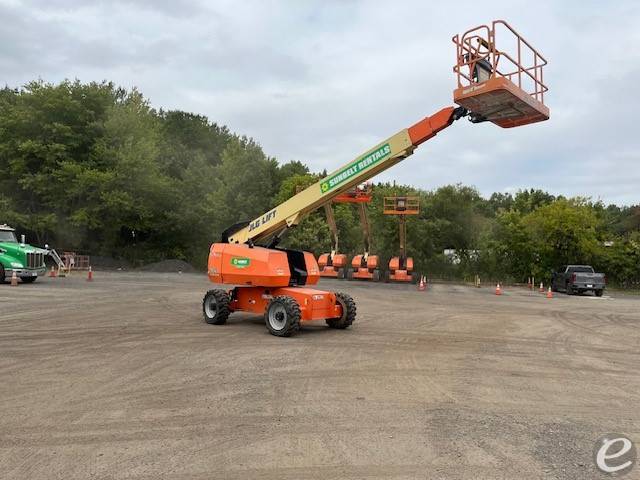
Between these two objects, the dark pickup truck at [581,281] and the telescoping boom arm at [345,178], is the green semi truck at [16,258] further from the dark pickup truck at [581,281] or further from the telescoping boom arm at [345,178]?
the dark pickup truck at [581,281]

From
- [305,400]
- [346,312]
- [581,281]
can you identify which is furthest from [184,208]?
[305,400]

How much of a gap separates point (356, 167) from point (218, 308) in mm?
4721

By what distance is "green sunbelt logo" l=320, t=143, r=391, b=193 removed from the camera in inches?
467

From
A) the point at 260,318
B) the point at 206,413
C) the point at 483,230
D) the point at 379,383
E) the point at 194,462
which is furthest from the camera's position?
the point at 483,230

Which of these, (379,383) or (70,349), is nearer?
(379,383)

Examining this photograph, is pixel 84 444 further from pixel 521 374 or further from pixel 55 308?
pixel 55 308

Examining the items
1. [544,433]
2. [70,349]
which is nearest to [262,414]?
[544,433]

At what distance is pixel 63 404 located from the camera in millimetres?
6332

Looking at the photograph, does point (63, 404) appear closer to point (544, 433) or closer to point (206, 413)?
point (206, 413)

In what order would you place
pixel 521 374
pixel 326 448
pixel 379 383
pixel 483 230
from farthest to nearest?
1. pixel 483 230
2. pixel 521 374
3. pixel 379 383
4. pixel 326 448

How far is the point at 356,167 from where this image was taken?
1220 cm

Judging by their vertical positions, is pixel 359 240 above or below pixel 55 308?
above

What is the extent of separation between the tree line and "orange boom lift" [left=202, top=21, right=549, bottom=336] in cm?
2331

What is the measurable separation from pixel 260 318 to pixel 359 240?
26857mm
